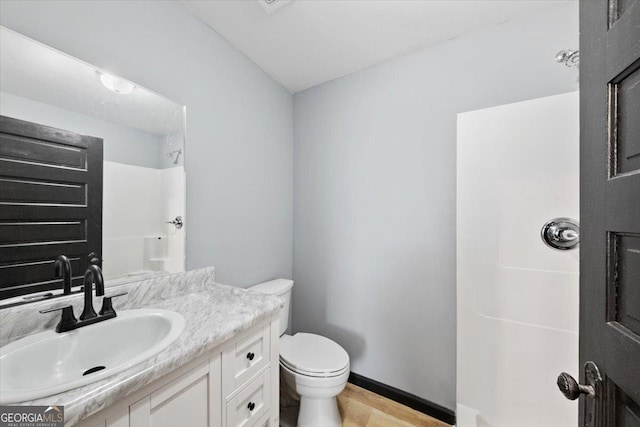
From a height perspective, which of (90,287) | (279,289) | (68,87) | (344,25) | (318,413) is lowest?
(318,413)

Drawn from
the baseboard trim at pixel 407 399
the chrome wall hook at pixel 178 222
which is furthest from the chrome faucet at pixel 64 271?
the baseboard trim at pixel 407 399

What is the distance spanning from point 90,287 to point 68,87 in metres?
0.77

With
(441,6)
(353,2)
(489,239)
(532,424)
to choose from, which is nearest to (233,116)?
(353,2)

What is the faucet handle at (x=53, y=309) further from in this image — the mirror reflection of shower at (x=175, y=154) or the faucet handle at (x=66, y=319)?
the mirror reflection of shower at (x=175, y=154)

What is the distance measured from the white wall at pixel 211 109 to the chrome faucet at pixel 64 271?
47 cm

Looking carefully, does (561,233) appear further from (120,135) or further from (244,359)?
(120,135)

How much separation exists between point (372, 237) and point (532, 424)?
3.76ft

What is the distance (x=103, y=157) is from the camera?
3.46 ft

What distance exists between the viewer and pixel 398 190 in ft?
5.52

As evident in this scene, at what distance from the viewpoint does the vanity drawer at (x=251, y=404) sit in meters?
0.94

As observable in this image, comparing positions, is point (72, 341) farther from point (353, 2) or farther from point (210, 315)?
point (353, 2)

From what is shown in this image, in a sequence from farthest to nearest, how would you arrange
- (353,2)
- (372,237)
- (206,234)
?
(372,237) < (206,234) < (353,2)

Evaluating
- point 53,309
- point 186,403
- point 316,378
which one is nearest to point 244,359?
point 186,403

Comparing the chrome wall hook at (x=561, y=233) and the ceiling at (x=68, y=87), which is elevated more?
the ceiling at (x=68, y=87)
